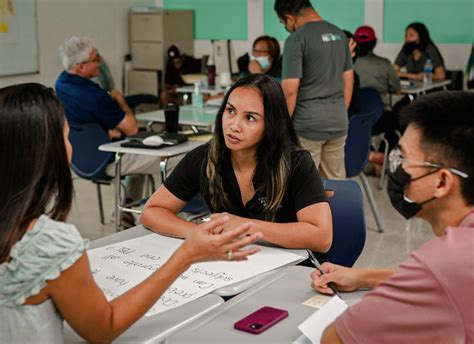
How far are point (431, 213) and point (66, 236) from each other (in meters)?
0.73

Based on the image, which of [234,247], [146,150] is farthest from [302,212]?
[146,150]

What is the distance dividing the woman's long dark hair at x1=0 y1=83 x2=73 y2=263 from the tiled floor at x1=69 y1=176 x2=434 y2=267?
2947 millimetres

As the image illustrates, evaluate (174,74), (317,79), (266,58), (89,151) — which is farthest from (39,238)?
(174,74)

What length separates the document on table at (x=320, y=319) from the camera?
1.42 m

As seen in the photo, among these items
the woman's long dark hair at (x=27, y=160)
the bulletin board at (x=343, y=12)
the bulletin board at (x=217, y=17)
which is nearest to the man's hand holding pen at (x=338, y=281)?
the woman's long dark hair at (x=27, y=160)

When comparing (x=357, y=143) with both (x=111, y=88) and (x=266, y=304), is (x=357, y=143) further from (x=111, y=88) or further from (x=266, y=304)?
(x=111, y=88)

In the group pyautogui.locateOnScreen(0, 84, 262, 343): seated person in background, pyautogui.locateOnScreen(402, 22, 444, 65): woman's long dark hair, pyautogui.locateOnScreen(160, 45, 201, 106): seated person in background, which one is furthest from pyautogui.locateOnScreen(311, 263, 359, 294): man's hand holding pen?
pyautogui.locateOnScreen(160, 45, 201, 106): seated person in background

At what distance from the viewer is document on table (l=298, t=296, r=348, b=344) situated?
4.67 feet

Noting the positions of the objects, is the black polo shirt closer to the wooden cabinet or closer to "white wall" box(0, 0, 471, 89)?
"white wall" box(0, 0, 471, 89)

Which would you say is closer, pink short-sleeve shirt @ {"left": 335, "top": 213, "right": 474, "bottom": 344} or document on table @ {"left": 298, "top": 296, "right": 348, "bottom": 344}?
pink short-sleeve shirt @ {"left": 335, "top": 213, "right": 474, "bottom": 344}

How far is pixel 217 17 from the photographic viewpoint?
9.12 meters

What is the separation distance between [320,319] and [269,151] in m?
0.98

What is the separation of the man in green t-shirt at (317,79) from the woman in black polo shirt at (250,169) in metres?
1.60

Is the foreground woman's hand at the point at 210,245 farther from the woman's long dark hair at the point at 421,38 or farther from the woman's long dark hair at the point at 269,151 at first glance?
the woman's long dark hair at the point at 421,38
